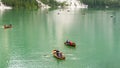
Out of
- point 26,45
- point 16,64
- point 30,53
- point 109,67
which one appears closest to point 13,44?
point 26,45

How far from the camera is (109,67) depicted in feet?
183

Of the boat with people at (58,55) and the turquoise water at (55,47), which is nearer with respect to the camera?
the turquoise water at (55,47)

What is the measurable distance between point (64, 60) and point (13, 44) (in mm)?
18087

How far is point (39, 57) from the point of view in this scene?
202 feet

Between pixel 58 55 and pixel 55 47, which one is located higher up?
pixel 58 55

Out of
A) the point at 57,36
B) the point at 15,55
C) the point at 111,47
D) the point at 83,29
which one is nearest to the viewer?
the point at 15,55

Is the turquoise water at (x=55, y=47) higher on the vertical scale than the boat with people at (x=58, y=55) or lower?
lower

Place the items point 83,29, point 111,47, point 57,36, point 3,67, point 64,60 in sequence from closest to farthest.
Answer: point 3,67, point 64,60, point 111,47, point 57,36, point 83,29

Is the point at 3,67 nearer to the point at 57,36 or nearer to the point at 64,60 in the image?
the point at 64,60

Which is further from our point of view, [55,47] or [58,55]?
[55,47]

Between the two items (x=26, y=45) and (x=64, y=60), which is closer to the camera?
(x=64, y=60)

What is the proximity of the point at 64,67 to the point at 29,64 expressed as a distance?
560 centimetres

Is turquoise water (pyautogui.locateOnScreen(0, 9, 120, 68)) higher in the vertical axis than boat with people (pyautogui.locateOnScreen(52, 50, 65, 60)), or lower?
lower

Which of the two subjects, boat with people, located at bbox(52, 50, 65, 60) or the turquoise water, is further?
boat with people, located at bbox(52, 50, 65, 60)
